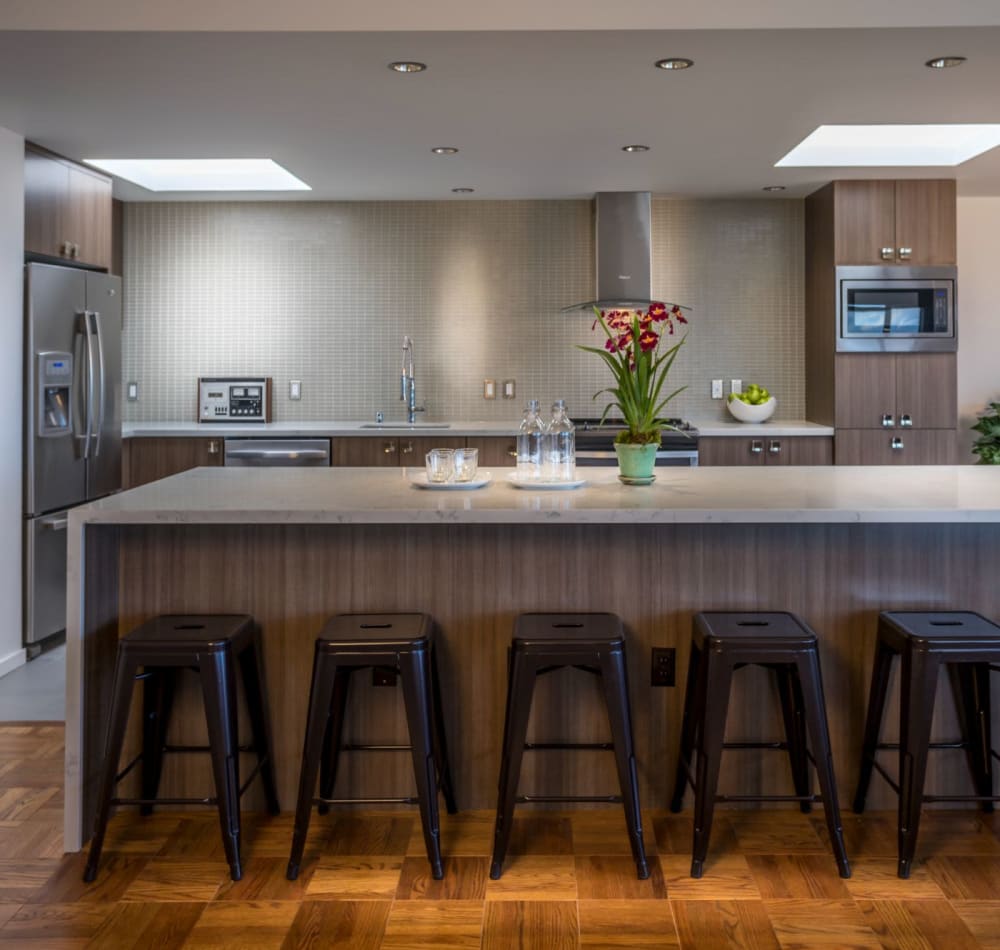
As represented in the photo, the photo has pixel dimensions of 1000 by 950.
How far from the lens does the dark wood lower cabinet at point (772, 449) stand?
5.82 m

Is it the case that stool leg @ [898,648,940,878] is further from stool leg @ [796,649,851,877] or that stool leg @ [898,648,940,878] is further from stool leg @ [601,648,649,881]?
stool leg @ [601,648,649,881]

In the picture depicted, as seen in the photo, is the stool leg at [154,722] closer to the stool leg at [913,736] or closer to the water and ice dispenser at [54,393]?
the stool leg at [913,736]

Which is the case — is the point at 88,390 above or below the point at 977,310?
below

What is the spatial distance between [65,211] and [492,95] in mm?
2304

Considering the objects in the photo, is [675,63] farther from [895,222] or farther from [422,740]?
[895,222]

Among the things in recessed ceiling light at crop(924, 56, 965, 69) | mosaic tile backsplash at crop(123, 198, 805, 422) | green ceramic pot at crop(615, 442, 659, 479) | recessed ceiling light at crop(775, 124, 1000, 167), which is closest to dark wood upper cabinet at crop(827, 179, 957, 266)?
recessed ceiling light at crop(775, 124, 1000, 167)

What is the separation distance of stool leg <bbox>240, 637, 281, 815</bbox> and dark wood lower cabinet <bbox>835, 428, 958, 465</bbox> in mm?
3837

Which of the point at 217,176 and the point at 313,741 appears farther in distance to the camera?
the point at 217,176

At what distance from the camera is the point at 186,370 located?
6410 millimetres

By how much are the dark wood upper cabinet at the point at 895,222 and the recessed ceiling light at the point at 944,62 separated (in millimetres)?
2111

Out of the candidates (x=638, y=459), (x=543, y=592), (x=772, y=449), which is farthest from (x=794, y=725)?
(x=772, y=449)

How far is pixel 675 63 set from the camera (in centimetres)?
354

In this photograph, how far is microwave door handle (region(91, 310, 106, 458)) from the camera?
200 inches

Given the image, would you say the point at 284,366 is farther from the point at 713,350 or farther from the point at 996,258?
the point at 996,258
